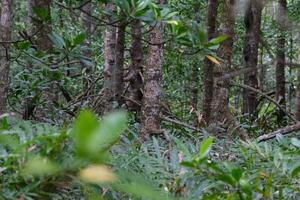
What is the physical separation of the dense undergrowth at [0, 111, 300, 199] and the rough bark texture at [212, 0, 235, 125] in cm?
181

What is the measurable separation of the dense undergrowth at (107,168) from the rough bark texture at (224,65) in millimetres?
1807

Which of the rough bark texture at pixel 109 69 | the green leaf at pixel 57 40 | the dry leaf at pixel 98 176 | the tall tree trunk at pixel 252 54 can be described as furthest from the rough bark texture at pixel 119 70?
the dry leaf at pixel 98 176

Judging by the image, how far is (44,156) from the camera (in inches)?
24.5

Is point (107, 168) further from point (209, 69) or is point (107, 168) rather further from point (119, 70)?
point (209, 69)

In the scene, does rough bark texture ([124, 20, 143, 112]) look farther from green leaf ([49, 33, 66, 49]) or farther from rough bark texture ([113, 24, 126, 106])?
green leaf ([49, 33, 66, 49])

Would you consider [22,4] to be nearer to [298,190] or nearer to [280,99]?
[280,99]

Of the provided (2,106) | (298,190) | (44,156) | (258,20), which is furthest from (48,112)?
(258,20)

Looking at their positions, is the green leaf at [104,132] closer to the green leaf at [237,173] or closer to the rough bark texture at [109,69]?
the green leaf at [237,173]

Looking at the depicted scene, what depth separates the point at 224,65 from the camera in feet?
10.4

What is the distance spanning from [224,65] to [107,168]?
2.45m

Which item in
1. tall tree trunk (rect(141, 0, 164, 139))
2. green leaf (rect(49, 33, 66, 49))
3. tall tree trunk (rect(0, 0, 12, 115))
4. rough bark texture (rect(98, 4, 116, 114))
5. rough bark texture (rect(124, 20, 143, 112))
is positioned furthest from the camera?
rough bark texture (rect(124, 20, 143, 112))

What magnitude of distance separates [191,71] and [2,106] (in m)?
3.75

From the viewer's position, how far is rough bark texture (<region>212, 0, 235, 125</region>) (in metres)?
3.21

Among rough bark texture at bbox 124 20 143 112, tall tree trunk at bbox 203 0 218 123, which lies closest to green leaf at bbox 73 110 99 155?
rough bark texture at bbox 124 20 143 112
